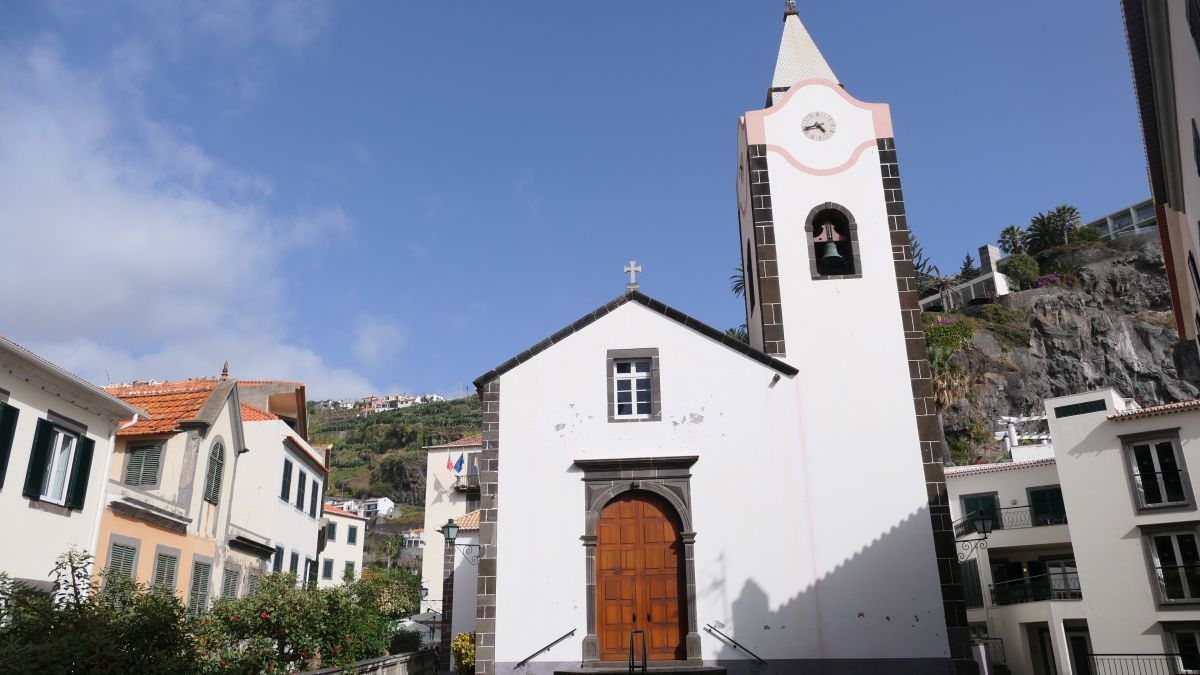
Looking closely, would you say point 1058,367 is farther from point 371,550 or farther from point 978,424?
point 371,550

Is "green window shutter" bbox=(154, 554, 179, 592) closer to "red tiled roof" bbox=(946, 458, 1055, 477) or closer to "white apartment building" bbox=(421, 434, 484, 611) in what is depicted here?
"red tiled roof" bbox=(946, 458, 1055, 477)

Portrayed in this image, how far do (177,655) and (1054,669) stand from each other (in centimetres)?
2929

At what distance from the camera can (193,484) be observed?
19469mm

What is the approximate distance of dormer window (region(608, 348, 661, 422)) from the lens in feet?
58.0

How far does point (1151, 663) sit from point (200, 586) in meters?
26.1

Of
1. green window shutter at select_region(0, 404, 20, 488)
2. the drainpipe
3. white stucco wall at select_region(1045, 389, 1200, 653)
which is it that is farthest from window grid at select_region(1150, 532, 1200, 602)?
green window shutter at select_region(0, 404, 20, 488)

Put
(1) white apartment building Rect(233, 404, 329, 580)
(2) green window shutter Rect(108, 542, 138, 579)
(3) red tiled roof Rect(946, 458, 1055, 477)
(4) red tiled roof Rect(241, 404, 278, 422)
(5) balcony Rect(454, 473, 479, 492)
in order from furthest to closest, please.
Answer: (5) balcony Rect(454, 473, 479, 492)
(3) red tiled roof Rect(946, 458, 1055, 477)
(4) red tiled roof Rect(241, 404, 278, 422)
(1) white apartment building Rect(233, 404, 329, 580)
(2) green window shutter Rect(108, 542, 138, 579)

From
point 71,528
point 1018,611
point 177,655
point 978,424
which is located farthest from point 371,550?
point 177,655

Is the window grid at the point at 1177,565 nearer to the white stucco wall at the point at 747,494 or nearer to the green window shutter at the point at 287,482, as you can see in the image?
the white stucco wall at the point at 747,494

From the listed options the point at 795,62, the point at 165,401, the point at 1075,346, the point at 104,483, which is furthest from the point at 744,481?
the point at 1075,346

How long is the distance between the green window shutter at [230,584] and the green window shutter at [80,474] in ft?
19.5

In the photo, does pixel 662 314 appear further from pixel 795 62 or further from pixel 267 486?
pixel 267 486

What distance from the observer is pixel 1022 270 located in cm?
7438

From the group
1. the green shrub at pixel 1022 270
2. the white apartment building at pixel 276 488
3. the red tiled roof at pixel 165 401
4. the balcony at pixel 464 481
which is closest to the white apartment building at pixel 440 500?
the balcony at pixel 464 481
